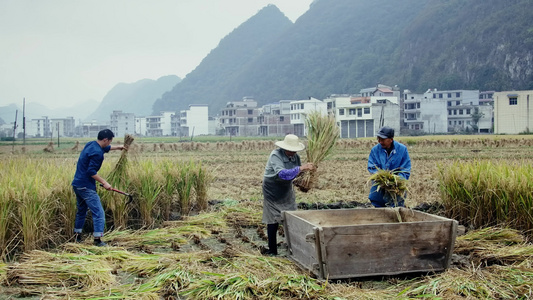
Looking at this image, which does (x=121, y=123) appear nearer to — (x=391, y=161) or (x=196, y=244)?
(x=196, y=244)

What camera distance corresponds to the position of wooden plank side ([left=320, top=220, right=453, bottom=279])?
17.3 feet

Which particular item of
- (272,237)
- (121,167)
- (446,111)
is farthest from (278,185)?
(446,111)

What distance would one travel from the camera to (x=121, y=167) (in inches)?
343

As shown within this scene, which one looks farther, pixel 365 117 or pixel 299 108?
pixel 299 108

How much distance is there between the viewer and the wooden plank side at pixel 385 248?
5277 mm

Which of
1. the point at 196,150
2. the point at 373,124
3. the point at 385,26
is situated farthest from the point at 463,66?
the point at 196,150

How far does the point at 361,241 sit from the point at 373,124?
6333cm

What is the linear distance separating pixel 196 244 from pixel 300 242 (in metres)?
2.23

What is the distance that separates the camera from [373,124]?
221 feet

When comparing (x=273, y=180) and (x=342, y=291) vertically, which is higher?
(x=273, y=180)

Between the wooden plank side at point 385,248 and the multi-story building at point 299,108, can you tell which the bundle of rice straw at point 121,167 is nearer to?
the wooden plank side at point 385,248

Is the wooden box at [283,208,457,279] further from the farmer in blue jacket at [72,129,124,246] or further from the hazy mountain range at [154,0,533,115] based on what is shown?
the hazy mountain range at [154,0,533,115]

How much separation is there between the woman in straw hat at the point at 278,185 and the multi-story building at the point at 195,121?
99.0m

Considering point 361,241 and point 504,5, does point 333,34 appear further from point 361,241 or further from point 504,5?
point 361,241
